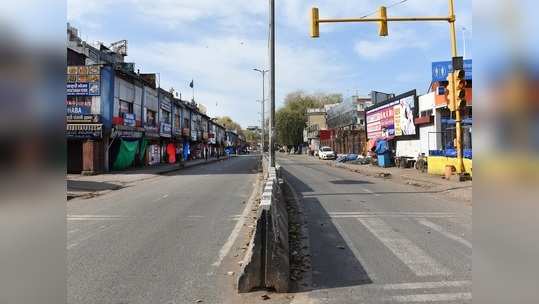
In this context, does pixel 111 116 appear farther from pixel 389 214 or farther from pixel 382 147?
pixel 389 214

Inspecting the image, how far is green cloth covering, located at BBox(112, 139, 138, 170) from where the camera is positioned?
3431 centimetres

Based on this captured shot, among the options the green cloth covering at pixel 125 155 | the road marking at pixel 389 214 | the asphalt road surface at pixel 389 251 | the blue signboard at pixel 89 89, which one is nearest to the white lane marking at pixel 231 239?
the asphalt road surface at pixel 389 251

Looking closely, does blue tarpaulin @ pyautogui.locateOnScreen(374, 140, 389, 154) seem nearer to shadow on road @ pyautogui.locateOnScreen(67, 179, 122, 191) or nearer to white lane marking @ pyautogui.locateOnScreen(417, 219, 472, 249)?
shadow on road @ pyautogui.locateOnScreen(67, 179, 122, 191)

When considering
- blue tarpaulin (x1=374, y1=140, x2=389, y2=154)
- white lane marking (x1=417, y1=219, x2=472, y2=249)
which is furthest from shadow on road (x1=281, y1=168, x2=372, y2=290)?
blue tarpaulin (x1=374, y1=140, x2=389, y2=154)

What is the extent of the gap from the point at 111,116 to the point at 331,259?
88.2 feet

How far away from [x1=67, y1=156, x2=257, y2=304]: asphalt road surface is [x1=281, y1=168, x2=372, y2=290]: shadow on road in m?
1.40

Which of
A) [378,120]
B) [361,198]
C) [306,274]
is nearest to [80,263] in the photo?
[306,274]

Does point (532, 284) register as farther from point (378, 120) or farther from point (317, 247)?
point (378, 120)

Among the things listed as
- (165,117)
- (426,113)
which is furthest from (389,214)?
(165,117)

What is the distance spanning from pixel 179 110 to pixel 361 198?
148 ft

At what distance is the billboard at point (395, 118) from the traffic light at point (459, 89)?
69.4 feet

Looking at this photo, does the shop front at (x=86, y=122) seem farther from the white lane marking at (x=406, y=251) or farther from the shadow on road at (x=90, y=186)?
the white lane marking at (x=406, y=251)

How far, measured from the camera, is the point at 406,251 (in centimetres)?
803

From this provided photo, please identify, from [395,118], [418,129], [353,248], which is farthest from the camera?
[395,118]
